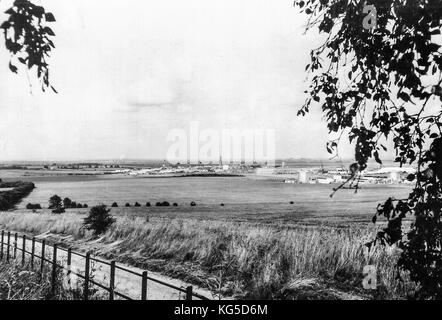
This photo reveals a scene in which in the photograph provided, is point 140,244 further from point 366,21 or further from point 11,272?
point 366,21

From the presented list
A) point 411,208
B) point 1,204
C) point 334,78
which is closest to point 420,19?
point 334,78

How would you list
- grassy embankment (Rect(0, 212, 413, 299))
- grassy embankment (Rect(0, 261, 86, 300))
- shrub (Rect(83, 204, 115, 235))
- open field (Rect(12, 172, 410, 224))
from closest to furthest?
grassy embankment (Rect(0, 261, 86, 300)), grassy embankment (Rect(0, 212, 413, 299)), shrub (Rect(83, 204, 115, 235)), open field (Rect(12, 172, 410, 224))

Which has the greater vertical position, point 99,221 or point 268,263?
point 268,263

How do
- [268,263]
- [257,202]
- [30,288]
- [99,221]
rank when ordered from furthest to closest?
[257,202]
[99,221]
[268,263]
[30,288]

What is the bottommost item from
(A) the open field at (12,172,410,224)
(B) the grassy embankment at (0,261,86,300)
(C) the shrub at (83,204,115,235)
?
(A) the open field at (12,172,410,224)

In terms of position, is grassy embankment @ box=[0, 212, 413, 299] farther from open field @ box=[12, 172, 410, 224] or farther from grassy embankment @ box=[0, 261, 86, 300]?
open field @ box=[12, 172, 410, 224]

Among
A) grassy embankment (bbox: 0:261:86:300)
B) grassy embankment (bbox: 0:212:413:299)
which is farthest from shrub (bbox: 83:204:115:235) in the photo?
grassy embankment (bbox: 0:261:86:300)

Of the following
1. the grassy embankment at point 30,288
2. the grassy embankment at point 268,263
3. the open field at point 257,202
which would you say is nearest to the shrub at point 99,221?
the grassy embankment at point 268,263

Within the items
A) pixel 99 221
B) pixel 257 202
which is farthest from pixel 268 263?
pixel 257 202

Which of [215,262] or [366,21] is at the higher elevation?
[366,21]

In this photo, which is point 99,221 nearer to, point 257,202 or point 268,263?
point 268,263
